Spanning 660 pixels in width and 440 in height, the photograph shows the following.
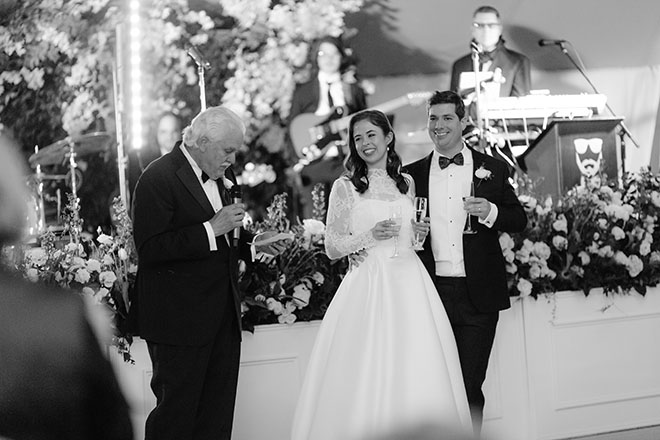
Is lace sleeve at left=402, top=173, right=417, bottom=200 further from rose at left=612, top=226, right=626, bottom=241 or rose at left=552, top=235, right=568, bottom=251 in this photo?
rose at left=612, top=226, right=626, bottom=241

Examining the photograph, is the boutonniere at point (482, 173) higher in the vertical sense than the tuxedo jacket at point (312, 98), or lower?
lower

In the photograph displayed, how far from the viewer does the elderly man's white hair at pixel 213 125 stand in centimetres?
333

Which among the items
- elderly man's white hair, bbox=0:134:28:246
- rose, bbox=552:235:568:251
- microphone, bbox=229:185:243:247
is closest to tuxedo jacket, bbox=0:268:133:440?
elderly man's white hair, bbox=0:134:28:246

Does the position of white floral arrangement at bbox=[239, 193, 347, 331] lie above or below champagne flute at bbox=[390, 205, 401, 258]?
below

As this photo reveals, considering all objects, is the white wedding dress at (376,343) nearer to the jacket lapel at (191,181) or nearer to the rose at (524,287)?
the jacket lapel at (191,181)

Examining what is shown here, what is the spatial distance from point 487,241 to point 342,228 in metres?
0.65

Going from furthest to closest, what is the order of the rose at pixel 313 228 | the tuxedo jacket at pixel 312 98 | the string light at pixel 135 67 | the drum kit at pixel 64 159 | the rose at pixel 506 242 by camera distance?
the tuxedo jacket at pixel 312 98 → the string light at pixel 135 67 → the drum kit at pixel 64 159 → the rose at pixel 506 242 → the rose at pixel 313 228

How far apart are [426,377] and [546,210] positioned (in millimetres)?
1584

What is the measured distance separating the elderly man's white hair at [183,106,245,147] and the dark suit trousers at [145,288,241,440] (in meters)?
0.66

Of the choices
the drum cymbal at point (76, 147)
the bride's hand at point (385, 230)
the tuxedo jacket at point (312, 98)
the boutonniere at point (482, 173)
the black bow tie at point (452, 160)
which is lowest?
the bride's hand at point (385, 230)

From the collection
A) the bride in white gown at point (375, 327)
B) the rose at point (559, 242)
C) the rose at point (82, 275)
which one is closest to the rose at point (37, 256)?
the rose at point (82, 275)

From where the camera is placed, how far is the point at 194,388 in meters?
3.35

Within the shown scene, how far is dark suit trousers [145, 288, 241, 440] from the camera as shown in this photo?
131 inches

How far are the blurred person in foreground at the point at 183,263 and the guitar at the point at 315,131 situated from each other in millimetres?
5133
